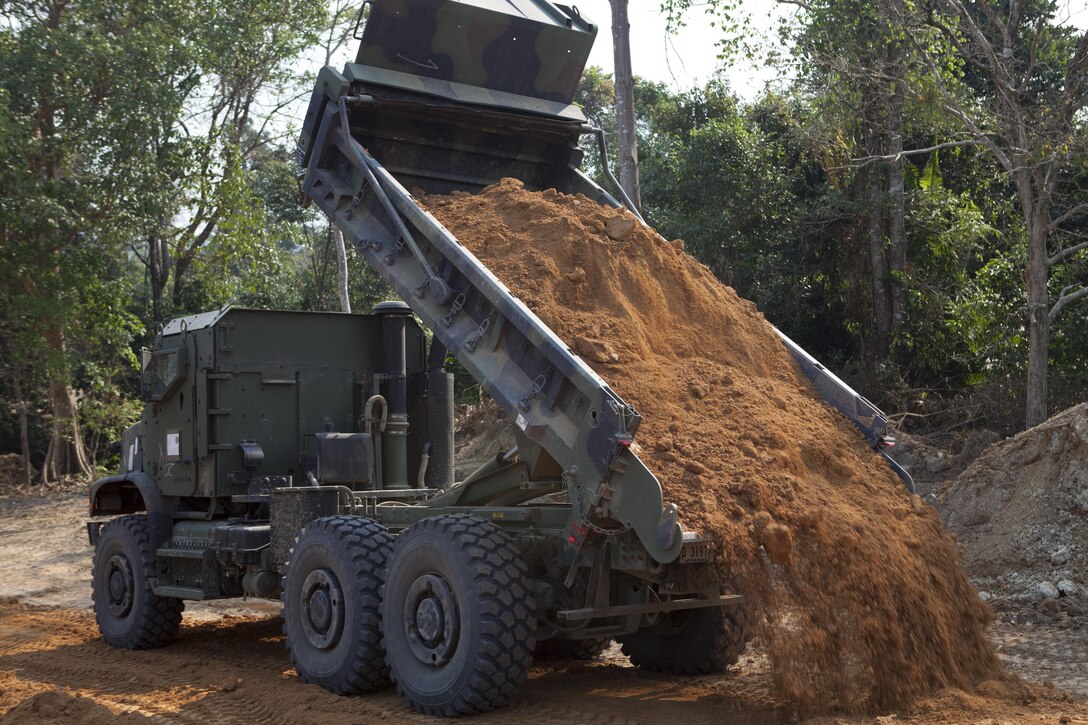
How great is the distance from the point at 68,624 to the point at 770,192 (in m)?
13.3

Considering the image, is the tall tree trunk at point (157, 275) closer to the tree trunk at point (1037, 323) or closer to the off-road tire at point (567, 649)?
the tree trunk at point (1037, 323)

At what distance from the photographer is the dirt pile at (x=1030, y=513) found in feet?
32.2

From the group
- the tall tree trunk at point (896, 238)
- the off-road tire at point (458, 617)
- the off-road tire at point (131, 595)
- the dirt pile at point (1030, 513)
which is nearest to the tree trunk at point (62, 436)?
the off-road tire at point (131, 595)

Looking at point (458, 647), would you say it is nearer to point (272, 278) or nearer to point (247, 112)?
point (272, 278)

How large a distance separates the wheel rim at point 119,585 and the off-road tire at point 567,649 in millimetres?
3440

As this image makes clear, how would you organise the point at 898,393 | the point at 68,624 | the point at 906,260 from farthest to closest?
the point at 906,260 → the point at 898,393 → the point at 68,624

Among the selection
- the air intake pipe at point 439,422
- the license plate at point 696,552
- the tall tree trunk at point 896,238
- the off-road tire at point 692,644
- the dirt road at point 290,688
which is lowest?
the dirt road at point 290,688

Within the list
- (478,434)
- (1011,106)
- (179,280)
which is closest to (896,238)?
(1011,106)

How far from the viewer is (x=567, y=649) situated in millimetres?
8344

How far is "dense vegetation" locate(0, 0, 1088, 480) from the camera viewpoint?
52.8 feet

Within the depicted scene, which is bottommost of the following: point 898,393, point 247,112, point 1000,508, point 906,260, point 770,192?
point 1000,508

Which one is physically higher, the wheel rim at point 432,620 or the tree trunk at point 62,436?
the tree trunk at point 62,436

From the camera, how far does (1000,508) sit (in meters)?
11.0

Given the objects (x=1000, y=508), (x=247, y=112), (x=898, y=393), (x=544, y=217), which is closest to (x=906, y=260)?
(x=898, y=393)
